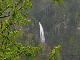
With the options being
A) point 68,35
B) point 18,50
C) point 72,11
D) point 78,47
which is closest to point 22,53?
point 18,50

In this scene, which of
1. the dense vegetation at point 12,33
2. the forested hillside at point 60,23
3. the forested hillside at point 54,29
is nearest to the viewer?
the dense vegetation at point 12,33

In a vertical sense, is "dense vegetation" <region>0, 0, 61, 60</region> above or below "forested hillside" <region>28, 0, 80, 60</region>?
below

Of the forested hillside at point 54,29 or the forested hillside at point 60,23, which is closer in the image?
the forested hillside at point 54,29

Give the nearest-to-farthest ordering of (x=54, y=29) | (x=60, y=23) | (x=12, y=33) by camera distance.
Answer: (x=12, y=33), (x=54, y=29), (x=60, y=23)

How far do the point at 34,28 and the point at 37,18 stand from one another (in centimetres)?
711

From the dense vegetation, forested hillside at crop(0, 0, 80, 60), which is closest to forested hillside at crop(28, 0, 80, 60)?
forested hillside at crop(0, 0, 80, 60)

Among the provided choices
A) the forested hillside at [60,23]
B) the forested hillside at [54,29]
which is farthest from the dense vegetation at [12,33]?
the forested hillside at [60,23]

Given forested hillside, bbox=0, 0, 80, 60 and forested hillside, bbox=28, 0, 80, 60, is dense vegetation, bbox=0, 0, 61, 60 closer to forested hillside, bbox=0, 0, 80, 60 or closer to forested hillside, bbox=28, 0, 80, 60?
forested hillside, bbox=0, 0, 80, 60

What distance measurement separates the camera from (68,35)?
106 metres

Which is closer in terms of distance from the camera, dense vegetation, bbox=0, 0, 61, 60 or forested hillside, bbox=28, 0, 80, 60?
dense vegetation, bbox=0, 0, 61, 60

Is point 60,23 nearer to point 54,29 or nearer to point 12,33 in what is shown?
point 54,29

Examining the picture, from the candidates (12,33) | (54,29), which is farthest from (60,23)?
(12,33)

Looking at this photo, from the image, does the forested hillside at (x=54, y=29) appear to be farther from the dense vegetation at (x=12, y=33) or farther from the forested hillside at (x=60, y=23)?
the dense vegetation at (x=12, y=33)

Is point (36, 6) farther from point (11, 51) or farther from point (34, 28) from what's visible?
point (11, 51)
